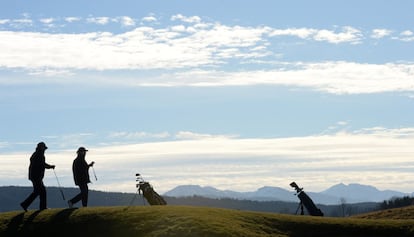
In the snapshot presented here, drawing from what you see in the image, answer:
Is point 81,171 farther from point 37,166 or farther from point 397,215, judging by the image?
point 397,215

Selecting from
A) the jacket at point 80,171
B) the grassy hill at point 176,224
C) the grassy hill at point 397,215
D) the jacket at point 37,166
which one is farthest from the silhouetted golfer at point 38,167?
the grassy hill at point 397,215

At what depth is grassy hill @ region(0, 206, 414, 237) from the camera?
3650 cm

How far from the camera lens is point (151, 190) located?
49.6 m

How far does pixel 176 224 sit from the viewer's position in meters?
36.3

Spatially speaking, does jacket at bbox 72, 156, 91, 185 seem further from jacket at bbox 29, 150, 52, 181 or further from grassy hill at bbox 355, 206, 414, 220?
grassy hill at bbox 355, 206, 414, 220

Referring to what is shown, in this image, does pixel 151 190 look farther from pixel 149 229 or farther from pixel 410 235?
pixel 410 235

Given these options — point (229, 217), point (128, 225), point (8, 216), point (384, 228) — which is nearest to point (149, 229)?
point (128, 225)

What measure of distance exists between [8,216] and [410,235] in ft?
77.4

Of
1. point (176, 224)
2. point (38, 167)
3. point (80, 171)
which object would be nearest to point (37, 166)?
point (38, 167)

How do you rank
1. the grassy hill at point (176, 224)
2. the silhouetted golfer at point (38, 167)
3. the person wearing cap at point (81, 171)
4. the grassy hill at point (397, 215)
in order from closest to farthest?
1. the grassy hill at point (176, 224)
2. the silhouetted golfer at point (38, 167)
3. the person wearing cap at point (81, 171)
4. the grassy hill at point (397, 215)

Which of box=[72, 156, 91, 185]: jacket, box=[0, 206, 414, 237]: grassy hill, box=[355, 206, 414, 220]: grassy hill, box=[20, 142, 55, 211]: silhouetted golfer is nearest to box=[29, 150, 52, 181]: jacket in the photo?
box=[20, 142, 55, 211]: silhouetted golfer

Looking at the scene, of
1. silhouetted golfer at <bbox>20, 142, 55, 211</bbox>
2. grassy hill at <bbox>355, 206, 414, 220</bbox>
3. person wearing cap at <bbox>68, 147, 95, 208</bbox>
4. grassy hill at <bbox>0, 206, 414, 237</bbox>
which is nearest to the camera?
grassy hill at <bbox>0, 206, 414, 237</bbox>

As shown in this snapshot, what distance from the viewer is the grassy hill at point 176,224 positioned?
36.5 metres

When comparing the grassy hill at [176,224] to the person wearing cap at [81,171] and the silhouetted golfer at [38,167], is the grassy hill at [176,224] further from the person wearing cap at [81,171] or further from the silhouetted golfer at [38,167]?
the silhouetted golfer at [38,167]
